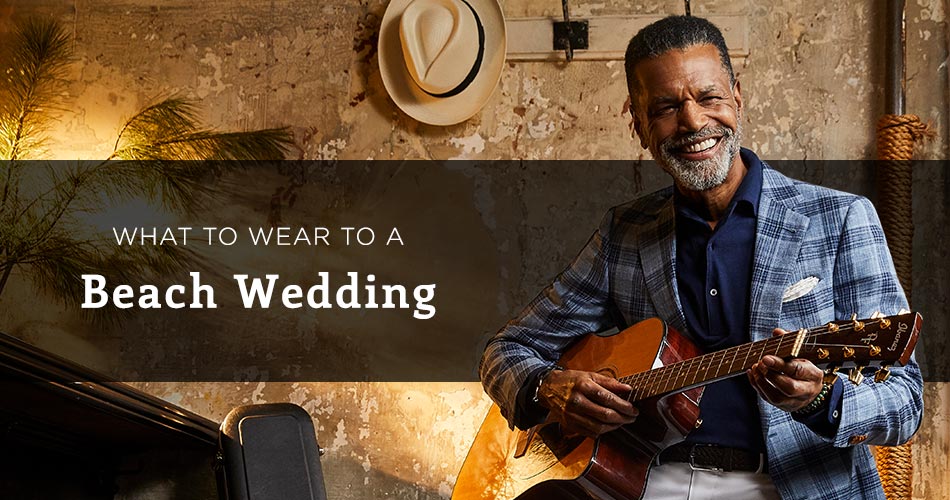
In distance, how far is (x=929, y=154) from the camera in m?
2.77

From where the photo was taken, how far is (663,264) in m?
1.76

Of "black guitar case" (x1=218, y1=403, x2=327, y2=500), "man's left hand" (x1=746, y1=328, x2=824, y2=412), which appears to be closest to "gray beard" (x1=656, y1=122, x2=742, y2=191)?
"man's left hand" (x1=746, y1=328, x2=824, y2=412)

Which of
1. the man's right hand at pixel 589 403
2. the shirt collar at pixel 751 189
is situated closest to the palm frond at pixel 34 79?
the man's right hand at pixel 589 403

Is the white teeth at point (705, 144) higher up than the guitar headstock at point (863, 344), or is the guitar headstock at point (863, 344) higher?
the white teeth at point (705, 144)

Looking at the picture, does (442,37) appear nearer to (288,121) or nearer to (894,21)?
(288,121)

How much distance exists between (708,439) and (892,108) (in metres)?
1.58

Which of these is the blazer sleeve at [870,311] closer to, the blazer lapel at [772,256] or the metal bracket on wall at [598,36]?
the blazer lapel at [772,256]

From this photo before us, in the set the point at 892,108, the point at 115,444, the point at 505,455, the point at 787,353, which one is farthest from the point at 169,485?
the point at 892,108

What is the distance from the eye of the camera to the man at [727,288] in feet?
4.91

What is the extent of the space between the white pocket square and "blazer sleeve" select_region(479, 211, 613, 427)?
43cm

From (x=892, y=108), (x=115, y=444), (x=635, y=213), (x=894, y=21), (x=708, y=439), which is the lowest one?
(x=115, y=444)

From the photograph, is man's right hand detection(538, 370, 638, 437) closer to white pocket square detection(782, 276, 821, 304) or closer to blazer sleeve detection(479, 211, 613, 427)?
blazer sleeve detection(479, 211, 613, 427)

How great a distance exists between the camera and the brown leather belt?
1575 mm

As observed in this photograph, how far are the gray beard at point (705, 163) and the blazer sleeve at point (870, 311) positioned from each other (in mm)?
228
